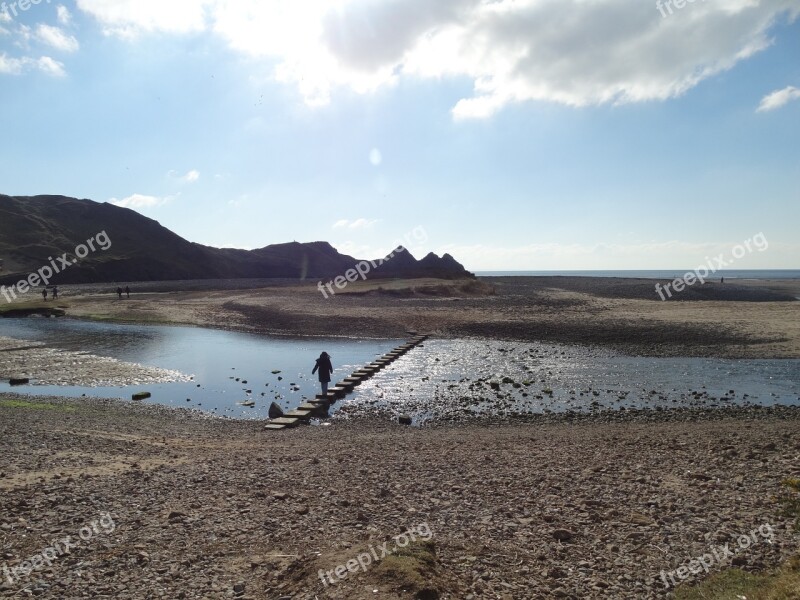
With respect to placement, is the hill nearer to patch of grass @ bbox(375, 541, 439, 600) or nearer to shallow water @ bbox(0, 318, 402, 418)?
shallow water @ bbox(0, 318, 402, 418)

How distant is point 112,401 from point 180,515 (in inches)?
646

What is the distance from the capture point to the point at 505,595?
688cm

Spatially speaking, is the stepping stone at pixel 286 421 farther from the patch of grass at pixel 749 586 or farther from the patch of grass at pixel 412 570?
the patch of grass at pixel 749 586

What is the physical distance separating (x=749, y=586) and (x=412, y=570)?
4.41 meters

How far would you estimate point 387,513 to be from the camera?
31.3 ft

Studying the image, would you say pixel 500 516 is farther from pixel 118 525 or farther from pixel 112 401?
pixel 112 401

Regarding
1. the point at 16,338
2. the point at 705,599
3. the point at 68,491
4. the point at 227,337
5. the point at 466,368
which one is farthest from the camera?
the point at 227,337

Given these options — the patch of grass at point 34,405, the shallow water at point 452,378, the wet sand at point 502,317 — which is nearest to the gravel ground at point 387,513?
the patch of grass at point 34,405

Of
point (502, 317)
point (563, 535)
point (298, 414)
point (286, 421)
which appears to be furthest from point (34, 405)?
point (502, 317)

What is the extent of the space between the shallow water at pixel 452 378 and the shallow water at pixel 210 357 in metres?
0.07

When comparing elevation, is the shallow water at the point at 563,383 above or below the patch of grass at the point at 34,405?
below

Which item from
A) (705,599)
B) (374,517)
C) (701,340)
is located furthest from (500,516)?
(701,340)

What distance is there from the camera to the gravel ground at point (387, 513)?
284 inches

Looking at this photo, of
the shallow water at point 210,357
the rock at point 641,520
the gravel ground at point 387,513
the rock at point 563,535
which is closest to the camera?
the gravel ground at point 387,513
